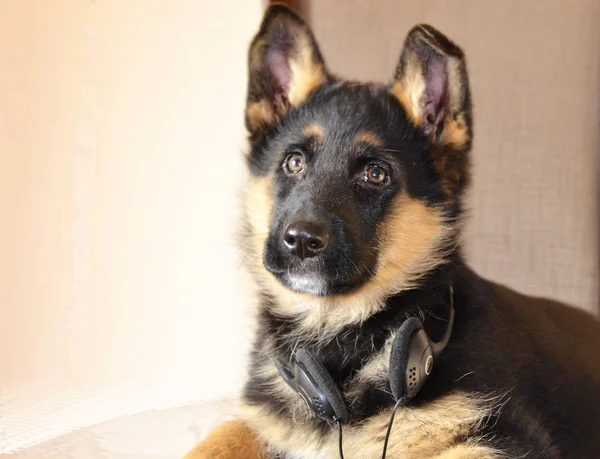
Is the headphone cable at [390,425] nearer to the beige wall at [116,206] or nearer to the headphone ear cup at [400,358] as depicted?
the headphone ear cup at [400,358]

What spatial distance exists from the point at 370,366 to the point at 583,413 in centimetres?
68

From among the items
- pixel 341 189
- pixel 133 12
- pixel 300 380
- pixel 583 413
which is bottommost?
pixel 583 413

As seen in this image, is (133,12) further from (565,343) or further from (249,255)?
(565,343)

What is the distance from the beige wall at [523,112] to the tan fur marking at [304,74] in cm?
127

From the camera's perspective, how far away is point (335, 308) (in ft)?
6.22

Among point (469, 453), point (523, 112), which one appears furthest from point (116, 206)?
point (523, 112)

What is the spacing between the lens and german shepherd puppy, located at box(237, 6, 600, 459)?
1.64m

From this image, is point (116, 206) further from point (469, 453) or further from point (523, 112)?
point (523, 112)

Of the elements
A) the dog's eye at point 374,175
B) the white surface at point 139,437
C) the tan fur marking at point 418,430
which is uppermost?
the dog's eye at point 374,175

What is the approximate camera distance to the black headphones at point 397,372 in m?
1.57

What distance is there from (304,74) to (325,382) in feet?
3.14

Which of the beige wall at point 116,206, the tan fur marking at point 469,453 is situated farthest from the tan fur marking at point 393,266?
the beige wall at point 116,206

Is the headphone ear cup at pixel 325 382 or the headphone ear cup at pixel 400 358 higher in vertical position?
the headphone ear cup at pixel 400 358

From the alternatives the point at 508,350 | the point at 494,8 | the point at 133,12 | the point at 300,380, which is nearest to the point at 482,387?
the point at 508,350
